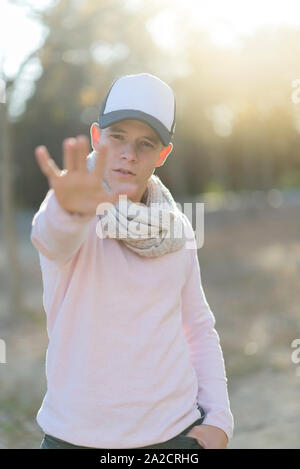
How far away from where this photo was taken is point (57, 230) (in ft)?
4.59

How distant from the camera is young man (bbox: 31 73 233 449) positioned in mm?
1677

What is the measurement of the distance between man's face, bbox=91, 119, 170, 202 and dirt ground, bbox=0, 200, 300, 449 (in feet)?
9.62

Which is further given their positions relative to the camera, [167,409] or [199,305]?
[199,305]

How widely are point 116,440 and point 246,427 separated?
10.3 ft

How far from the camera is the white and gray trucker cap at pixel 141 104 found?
1.80 meters

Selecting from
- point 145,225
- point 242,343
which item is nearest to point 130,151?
point 145,225

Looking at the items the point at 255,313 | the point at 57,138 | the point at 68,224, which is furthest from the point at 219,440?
the point at 57,138

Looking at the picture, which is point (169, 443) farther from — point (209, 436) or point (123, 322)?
point (123, 322)

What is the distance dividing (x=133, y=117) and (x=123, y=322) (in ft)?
1.85

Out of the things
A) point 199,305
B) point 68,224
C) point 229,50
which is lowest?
point 199,305

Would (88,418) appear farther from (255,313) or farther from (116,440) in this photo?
(255,313)

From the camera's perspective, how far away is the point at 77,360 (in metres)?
1.69

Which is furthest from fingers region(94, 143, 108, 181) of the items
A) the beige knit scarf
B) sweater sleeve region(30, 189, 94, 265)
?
the beige knit scarf

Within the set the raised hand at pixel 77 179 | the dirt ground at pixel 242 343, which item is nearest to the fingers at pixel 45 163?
the raised hand at pixel 77 179
